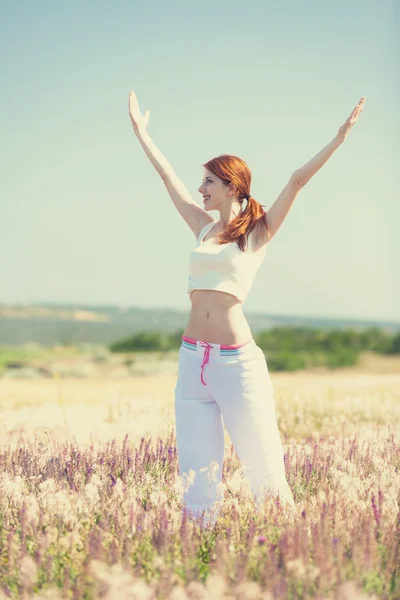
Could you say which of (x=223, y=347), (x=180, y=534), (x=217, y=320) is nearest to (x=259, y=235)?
(x=217, y=320)

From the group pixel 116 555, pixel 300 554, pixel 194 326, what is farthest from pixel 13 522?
pixel 300 554

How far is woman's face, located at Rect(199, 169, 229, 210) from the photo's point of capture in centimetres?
429

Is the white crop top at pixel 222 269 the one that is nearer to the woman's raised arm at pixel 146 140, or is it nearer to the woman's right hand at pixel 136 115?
the woman's raised arm at pixel 146 140

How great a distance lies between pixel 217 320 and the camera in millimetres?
4008

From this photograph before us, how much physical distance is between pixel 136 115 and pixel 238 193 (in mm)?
1230

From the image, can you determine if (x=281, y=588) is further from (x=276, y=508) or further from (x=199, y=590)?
(x=276, y=508)

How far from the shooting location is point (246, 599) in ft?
8.45

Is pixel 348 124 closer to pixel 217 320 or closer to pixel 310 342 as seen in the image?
pixel 217 320

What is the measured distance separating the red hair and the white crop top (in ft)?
0.22

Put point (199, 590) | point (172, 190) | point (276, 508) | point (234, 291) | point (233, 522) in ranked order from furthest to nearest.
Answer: point (172, 190)
point (234, 291)
point (276, 508)
point (233, 522)
point (199, 590)

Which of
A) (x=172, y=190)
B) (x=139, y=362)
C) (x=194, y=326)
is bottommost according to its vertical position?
(x=139, y=362)

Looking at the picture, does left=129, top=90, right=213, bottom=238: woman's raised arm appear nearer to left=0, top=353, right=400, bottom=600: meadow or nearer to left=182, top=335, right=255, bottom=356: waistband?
left=182, top=335, right=255, bottom=356: waistband

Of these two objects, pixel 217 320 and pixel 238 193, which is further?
pixel 238 193

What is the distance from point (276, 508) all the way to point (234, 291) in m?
1.29
